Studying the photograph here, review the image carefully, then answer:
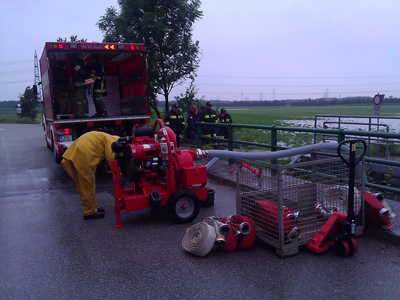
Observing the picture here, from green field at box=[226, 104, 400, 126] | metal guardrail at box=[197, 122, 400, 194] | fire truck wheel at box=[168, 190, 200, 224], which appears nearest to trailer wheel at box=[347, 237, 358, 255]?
metal guardrail at box=[197, 122, 400, 194]

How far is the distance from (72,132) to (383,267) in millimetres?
8295

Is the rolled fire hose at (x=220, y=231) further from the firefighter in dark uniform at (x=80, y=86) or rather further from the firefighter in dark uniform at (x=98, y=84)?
the firefighter in dark uniform at (x=98, y=84)

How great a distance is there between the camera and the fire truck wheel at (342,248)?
4113 mm

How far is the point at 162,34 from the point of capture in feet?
46.8

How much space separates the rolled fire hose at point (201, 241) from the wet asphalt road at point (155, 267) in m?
0.10

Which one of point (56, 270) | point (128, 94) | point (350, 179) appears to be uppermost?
point (128, 94)

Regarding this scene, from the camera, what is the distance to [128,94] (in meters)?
11.7

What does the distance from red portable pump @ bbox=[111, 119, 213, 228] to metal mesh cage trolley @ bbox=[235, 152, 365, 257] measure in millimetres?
1036

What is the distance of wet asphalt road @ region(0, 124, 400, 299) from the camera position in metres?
3.56

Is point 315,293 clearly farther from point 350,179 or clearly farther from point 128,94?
point 128,94

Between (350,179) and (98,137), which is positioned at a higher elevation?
(98,137)

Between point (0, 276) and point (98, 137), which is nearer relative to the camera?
point (0, 276)

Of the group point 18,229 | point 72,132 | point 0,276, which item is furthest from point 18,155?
point 0,276

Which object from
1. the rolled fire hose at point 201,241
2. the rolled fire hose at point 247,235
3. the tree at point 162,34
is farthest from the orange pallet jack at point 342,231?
the tree at point 162,34
